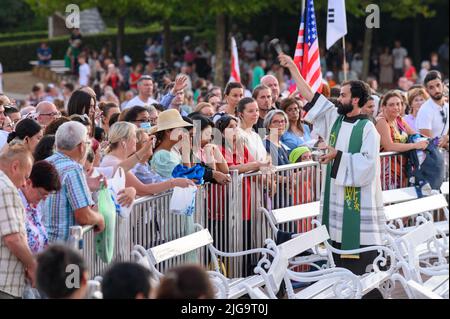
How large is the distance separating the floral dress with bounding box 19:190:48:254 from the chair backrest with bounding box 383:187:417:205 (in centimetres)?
520

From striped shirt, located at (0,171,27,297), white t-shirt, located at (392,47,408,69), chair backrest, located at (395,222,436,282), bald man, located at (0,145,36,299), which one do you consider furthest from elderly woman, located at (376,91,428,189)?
white t-shirt, located at (392,47,408,69)

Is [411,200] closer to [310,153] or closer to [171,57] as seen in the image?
[310,153]

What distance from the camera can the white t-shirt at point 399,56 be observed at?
4059 cm

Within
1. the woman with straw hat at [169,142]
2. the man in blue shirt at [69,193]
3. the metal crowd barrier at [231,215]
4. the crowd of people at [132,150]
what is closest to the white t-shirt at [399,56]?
the crowd of people at [132,150]

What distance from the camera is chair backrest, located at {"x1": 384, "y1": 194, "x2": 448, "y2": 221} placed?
1151cm

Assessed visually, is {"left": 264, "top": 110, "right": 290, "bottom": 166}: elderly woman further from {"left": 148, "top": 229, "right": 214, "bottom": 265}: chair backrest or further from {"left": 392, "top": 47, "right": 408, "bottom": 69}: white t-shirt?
{"left": 392, "top": 47, "right": 408, "bottom": 69}: white t-shirt

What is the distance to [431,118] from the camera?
14023 millimetres

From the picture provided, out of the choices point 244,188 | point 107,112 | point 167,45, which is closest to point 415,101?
point 107,112

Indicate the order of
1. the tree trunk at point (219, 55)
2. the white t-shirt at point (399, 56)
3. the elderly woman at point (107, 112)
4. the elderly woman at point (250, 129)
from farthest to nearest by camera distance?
the white t-shirt at point (399, 56), the tree trunk at point (219, 55), the elderly woman at point (107, 112), the elderly woman at point (250, 129)

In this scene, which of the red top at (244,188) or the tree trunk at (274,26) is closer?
the red top at (244,188)

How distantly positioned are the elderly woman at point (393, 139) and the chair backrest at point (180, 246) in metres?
3.57

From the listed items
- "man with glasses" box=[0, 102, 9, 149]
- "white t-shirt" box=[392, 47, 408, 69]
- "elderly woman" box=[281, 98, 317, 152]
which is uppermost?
"man with glasses" box=[0, 102, 9, 149]

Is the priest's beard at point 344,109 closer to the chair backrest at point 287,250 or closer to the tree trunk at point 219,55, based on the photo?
the chair backrest at point 287,250

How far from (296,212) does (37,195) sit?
4.08 metres
